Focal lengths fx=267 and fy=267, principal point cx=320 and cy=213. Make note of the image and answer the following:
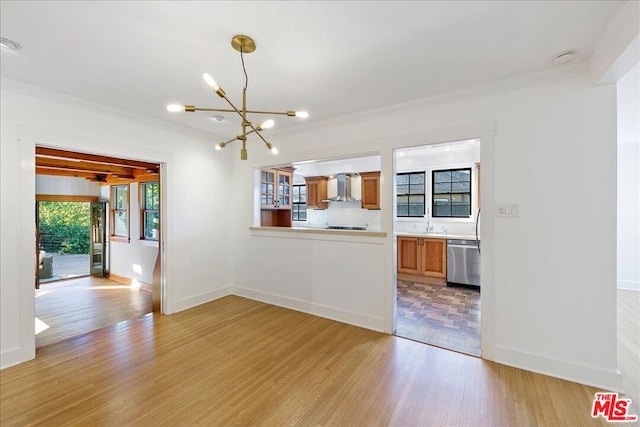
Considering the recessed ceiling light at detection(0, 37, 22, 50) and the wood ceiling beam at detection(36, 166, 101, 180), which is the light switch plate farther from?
the wood ceiling beam at detection(36, 166, 101, 180)

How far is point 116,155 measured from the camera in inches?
126

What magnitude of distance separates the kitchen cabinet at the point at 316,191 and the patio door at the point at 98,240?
4846 mm

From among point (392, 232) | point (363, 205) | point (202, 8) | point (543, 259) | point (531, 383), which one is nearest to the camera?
point (202, 8)

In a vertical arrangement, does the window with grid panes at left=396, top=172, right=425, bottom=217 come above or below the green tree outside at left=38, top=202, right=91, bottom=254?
above

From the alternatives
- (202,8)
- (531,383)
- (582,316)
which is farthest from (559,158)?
(202,8)

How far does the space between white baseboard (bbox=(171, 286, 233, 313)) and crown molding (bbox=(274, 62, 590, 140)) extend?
313cm

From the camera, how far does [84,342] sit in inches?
116

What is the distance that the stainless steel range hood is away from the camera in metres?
6.45

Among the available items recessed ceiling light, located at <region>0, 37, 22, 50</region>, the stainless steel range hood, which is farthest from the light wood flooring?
the stainless steel range hood

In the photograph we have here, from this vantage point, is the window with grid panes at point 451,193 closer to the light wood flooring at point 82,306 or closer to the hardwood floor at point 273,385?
the hardwood floor at point 273,385

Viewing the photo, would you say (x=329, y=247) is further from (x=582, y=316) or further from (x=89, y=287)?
(x=89, y=287)

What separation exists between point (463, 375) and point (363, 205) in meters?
4.30

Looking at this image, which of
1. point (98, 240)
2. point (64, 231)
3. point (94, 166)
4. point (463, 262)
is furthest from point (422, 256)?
point (64, 231)

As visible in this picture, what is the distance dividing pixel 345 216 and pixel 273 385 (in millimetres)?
4829
